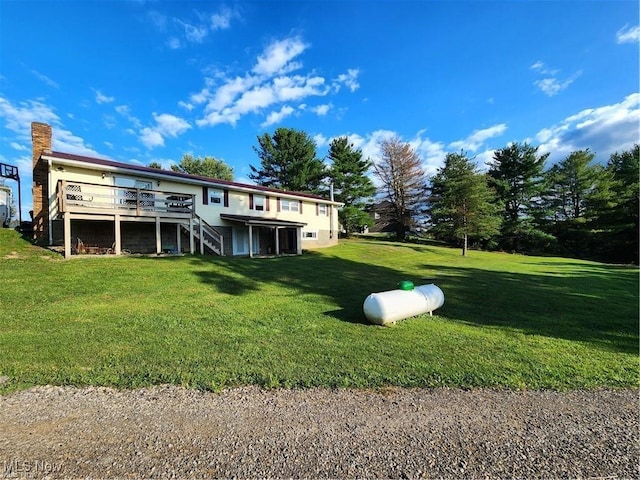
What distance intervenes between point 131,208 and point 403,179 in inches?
1257

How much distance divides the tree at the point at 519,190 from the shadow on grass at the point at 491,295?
984 inches

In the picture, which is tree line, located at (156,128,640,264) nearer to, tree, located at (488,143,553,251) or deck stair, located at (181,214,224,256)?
tree, located at (488,143,553,251)

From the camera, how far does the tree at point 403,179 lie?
1535 inches

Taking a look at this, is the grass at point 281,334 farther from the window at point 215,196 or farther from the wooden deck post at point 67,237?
the window at point 215,196

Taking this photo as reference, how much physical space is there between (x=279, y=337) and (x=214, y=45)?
15845 mm

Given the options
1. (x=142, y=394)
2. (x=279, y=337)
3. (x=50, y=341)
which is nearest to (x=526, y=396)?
(x=279, y=337)

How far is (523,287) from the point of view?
35.5ft

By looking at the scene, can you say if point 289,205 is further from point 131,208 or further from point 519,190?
point 519,190

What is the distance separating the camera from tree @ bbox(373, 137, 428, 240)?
128ft

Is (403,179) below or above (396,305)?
above

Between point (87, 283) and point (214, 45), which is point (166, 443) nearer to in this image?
point (87, 283)

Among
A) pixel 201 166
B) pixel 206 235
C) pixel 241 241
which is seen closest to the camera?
pixel 206 235

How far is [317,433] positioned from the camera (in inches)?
108

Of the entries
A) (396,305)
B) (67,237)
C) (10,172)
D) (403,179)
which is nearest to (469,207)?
(403,179)
